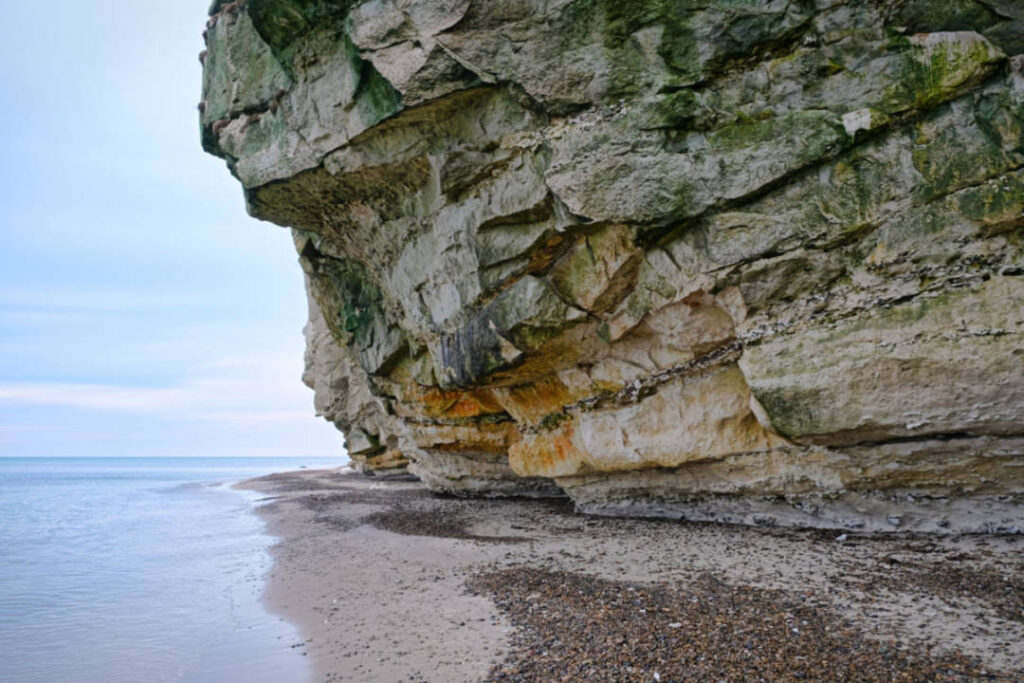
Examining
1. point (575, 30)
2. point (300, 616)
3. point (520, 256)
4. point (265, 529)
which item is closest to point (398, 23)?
point (575, 30)

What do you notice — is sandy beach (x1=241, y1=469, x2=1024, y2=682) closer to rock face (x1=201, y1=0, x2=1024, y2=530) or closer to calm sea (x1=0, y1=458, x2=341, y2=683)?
calm sea (x1=0, y1=458, x2=341, y2=683)

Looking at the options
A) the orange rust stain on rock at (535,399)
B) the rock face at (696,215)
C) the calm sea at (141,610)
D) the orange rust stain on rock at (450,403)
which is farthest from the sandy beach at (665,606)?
the orange rust stain on rock at (450,403)

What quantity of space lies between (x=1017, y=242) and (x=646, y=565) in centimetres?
786

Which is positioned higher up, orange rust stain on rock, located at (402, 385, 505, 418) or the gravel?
orange rust stain on rock, located at (402, 385, 505, 418)

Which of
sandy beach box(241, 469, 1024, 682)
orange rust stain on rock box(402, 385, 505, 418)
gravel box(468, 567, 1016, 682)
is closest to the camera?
gravel box(468, 567, 1016, 682)

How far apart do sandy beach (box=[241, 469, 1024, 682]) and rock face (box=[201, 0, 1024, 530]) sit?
191 centimetres

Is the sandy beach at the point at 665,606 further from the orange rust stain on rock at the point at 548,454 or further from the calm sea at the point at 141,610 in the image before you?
the orange rust stain on rock at the point at 548,454

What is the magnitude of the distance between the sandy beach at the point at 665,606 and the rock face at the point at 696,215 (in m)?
1.91

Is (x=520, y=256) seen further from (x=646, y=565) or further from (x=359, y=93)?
(x=646, y=565)

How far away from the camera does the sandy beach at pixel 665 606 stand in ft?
19.2


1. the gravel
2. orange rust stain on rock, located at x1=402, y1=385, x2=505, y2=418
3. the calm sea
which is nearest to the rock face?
orange rust stain on rock, located at x1=402, y1=385, x2=505, y2=418

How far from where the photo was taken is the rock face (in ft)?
30.1

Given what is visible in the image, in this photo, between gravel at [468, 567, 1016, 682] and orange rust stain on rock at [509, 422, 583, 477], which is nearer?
gravel at [468, 567, 1016, 682]

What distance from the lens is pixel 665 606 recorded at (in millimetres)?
7742
